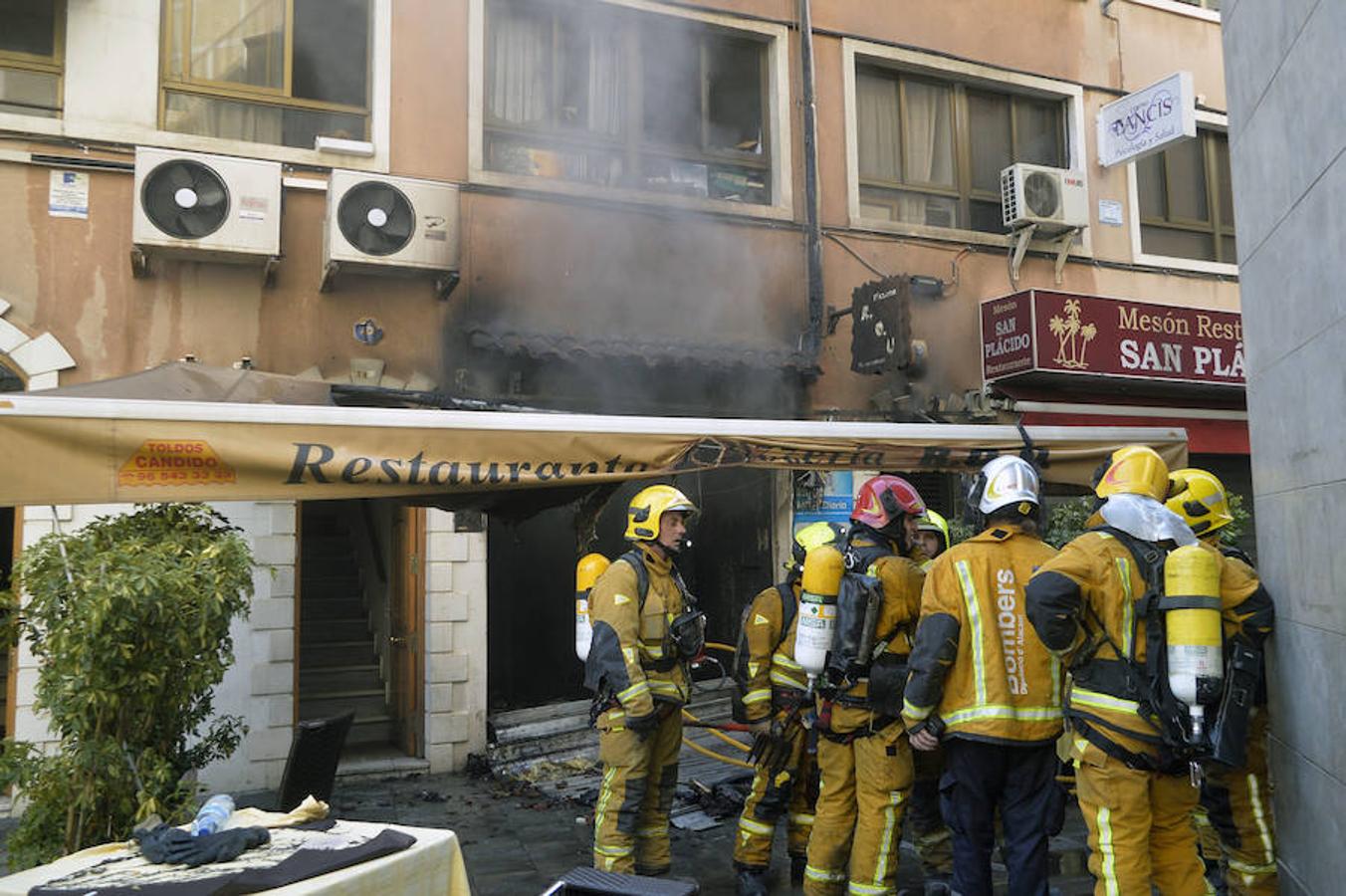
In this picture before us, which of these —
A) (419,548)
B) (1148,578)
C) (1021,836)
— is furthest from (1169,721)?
(419,548)

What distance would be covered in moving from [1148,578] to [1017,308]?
675 centimetres

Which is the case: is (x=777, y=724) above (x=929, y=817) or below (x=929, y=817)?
above

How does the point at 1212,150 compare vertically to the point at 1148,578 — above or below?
above

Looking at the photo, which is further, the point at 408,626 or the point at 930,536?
the point at 408,626

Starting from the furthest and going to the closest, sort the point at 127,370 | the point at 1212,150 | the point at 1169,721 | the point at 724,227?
the point at 1212,150, the point at 724,227, the point at 127,370, the point at 1169,721

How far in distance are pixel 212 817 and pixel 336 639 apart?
25.4 feet

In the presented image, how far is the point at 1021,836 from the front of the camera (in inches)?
174

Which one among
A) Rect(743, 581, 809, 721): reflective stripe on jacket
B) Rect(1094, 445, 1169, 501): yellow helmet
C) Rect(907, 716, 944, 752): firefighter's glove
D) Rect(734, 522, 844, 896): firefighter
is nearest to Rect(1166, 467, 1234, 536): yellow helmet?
Rect(1094, 445, 1169, 501): yellow helmet

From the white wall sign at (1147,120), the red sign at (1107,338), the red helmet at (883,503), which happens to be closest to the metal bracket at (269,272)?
the red helmet at (883,503)

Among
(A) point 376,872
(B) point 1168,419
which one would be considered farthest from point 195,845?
(B) point 1168,419

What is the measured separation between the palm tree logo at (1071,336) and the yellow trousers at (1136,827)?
6707mm

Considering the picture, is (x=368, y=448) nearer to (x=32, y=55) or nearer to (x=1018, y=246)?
(x=32, y=55)

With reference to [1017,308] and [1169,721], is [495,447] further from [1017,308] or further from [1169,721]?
[1017,308]

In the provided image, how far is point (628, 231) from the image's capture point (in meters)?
9.47
